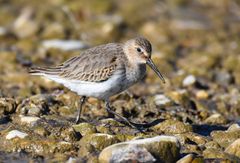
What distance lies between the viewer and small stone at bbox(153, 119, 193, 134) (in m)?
10.3

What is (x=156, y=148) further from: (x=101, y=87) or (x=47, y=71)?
(x=47, y=71)

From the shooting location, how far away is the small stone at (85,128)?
986 cm

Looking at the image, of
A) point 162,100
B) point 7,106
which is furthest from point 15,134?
point 162,100

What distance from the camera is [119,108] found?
11570mm

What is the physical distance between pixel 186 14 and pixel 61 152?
11608 mm

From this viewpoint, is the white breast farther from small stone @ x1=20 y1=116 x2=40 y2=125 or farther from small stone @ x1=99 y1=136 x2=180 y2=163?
small stone @ x1=99 y1=136 x2=180 y2=163

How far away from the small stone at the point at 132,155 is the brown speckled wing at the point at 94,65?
6.68 feet

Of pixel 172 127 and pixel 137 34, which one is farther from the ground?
pixel 137 34

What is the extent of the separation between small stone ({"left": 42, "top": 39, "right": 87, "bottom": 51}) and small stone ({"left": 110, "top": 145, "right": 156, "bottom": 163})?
25.1 ft

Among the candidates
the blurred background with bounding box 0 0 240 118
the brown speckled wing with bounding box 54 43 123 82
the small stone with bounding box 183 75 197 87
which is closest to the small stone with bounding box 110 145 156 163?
the brown speckled wing with bounding box 54 43 123 82

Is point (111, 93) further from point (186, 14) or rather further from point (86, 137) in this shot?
point (186, 14)

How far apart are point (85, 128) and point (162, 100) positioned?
2.80 m

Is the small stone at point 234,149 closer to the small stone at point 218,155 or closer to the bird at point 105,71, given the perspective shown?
the small stone at point 218,155

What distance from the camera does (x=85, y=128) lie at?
9.95m
